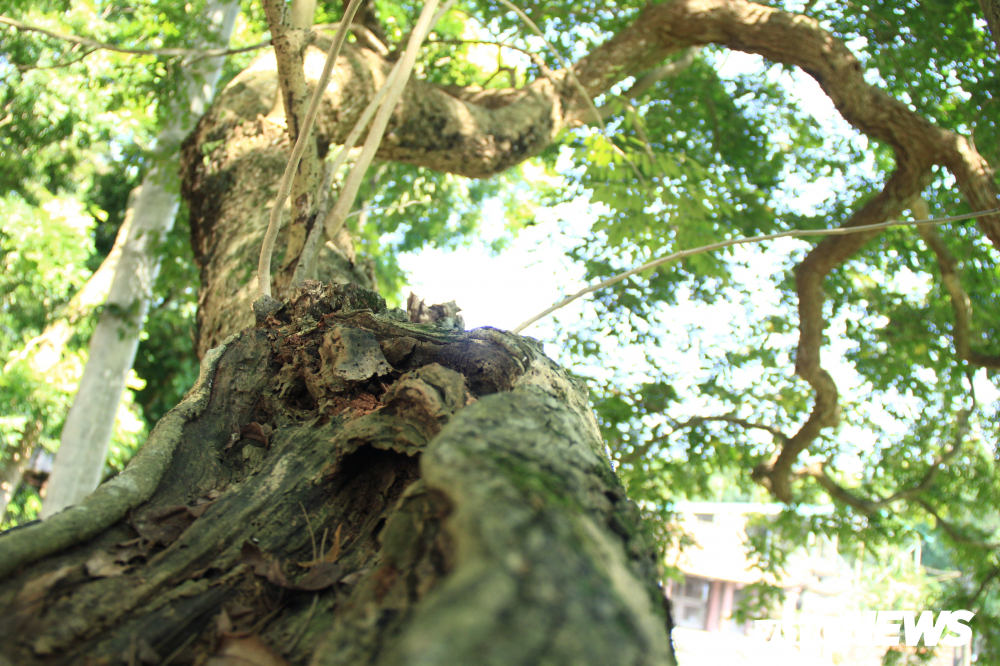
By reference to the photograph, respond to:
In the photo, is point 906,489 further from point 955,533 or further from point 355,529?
point 355,529

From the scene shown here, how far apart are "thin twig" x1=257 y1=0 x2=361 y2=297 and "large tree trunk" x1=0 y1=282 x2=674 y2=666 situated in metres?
0.31

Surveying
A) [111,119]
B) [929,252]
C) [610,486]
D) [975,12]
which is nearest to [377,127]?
[610,486]

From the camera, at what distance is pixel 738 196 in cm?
507

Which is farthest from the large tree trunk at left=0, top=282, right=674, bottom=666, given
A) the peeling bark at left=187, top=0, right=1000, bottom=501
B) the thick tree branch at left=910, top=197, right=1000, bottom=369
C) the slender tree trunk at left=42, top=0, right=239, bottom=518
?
the slender tree trunk at left=42, top=0, right=239, bottom=518

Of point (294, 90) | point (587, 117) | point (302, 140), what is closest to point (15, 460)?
point (587, 117)

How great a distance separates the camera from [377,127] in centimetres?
206

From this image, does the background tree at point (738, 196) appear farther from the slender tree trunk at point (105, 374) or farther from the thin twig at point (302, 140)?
the slender tree trunk at point (105, 374)

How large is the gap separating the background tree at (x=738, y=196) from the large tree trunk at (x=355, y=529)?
0.90 m

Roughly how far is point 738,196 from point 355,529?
4.80 meters

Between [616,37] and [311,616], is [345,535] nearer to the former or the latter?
[311,616]

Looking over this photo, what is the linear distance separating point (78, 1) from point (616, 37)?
8.35 metres

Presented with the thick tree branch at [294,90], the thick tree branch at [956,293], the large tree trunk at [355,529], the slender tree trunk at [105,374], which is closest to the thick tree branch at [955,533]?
the thick tree branch at [956,293]

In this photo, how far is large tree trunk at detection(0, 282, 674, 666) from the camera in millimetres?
515

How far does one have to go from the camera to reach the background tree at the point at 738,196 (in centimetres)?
304
